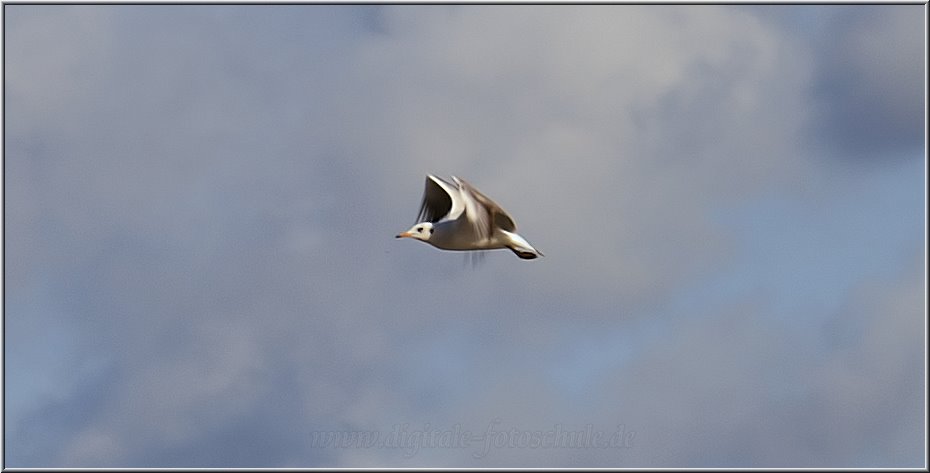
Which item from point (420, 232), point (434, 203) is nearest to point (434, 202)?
point (434, 203)

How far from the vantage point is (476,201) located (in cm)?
3503

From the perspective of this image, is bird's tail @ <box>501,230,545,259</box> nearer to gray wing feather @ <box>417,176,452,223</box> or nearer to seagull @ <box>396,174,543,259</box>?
seagull @ <box>396,174,543,259</box>

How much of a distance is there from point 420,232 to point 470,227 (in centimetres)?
142

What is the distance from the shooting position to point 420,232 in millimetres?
36469

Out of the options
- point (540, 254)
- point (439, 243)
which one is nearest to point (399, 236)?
point (439, 243)

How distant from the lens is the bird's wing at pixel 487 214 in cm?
3478

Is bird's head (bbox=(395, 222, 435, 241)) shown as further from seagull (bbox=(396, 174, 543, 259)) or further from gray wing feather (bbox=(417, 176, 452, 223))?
gray wing feather (bbox=(417, 176, 452, 223))

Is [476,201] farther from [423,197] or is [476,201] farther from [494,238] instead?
[423,197]

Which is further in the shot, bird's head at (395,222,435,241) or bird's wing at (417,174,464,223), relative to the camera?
bird's wing at (417,174,464,223)

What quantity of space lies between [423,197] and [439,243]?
297cm

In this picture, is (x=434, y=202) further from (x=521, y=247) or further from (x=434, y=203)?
(x=521, y=247)

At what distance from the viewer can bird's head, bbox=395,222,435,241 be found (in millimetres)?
36250

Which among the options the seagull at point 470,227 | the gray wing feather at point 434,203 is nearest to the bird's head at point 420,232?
the seagull at point 470,227

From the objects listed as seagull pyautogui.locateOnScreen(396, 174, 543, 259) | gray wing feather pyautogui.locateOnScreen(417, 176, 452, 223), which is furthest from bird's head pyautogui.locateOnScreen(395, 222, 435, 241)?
gray wing feather pyautogui.locateOnScreen(417, 176, 452, 223)
